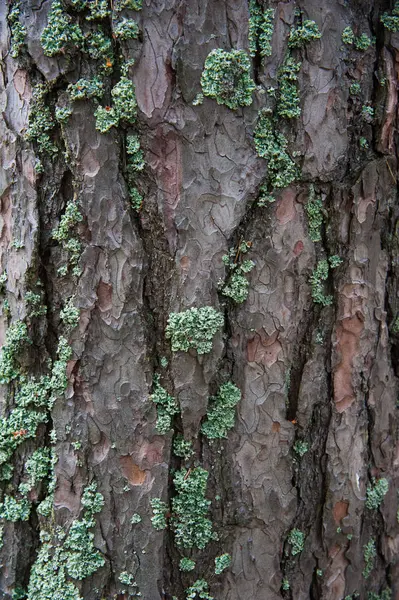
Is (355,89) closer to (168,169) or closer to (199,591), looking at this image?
(168,169)

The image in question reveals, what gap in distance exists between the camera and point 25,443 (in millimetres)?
1448

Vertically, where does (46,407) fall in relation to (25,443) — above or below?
above

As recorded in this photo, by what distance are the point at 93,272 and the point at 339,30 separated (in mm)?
945

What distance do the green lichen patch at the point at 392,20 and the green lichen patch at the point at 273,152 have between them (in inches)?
18.7

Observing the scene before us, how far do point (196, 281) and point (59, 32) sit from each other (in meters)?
0.71

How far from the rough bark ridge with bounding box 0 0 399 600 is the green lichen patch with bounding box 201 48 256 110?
0.09 ft

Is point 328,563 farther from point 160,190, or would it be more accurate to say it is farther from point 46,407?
point 160,190

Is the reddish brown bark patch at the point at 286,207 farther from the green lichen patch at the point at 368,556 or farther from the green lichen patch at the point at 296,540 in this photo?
the green lichen patch at the point at 368,556

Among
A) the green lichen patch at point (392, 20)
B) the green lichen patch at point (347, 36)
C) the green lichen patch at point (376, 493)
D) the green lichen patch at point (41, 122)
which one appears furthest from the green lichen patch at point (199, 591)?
the green lichen patch at point (392, 20)

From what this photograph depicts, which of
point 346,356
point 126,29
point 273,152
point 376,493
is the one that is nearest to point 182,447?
point 346,356

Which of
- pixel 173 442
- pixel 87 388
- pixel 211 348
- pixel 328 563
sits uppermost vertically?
pixel 211 348

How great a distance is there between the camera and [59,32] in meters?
1.32

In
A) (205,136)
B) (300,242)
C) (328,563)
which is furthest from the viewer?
(328,563)

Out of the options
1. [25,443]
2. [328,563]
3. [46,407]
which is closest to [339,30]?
[46,407]
